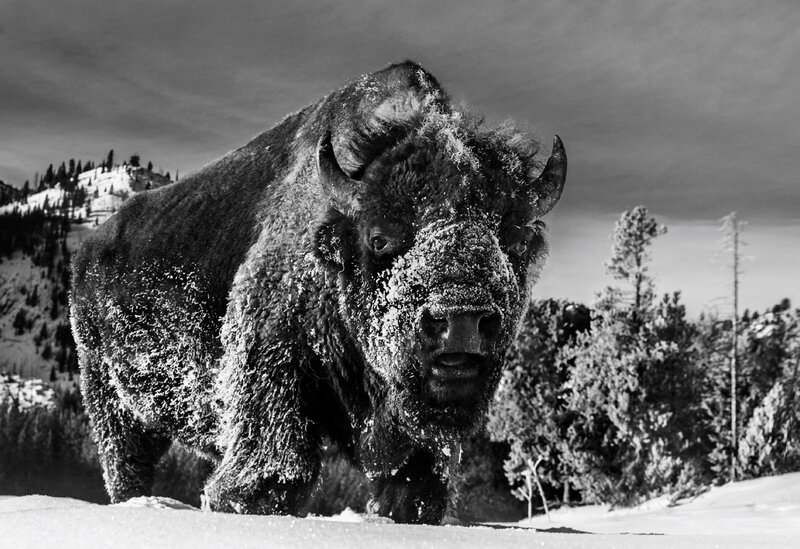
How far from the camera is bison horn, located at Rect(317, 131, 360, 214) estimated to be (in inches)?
180

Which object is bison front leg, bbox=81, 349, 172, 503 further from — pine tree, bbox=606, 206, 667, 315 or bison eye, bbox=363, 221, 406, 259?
pine tree, bbox=606, 206, 667, 315

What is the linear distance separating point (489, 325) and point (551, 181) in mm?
1521

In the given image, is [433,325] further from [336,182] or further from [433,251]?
[336,182]

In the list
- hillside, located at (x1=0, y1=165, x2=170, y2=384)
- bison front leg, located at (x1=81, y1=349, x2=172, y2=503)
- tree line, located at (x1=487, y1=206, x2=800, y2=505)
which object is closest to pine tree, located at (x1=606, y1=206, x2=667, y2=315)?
tree line, located at (x1=487, y1=206, x2=800, y2=505)

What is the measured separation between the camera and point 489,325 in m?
3.90

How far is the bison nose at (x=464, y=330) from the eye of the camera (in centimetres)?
379

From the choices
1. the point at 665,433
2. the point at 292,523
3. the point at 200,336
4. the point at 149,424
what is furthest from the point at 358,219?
the point at 665,433

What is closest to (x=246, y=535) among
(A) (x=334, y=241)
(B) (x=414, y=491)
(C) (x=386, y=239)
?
(C) (x=386, y=239)

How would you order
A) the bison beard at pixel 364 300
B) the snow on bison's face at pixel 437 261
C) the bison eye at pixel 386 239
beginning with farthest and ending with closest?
the bison eye at pixel 386 239 → the bison beard at pixel 364 300 → the snow on bison's face at pixel 437 261

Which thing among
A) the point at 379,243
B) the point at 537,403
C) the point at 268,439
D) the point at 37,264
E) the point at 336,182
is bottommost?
the point at 268,439

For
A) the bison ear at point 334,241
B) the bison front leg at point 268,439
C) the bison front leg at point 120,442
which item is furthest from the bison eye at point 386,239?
the bison front leg at point 120,442

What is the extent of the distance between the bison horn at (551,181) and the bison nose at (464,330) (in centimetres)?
130

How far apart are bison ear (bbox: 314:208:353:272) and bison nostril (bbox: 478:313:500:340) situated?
1.05 metres

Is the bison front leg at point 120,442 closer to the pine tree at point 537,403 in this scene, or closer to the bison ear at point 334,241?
the bison ear at point 334,241
